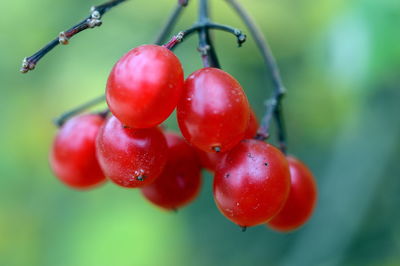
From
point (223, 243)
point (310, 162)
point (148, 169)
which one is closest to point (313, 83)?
point (310, 162)

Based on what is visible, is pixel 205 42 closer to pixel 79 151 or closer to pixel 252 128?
pixel 252 128

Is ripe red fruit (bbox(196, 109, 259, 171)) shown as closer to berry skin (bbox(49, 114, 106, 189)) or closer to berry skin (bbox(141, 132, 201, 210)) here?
berry skin (bbox(141, 132, 201, 210))

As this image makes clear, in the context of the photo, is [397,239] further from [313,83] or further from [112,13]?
[112,13]

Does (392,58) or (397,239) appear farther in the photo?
(397,239)

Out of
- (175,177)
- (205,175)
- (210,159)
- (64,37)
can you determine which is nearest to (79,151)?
(175,177)

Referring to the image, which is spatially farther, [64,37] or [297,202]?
[297,202]

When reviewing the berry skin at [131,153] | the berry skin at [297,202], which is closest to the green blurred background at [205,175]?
the berry skin at [297,202]
